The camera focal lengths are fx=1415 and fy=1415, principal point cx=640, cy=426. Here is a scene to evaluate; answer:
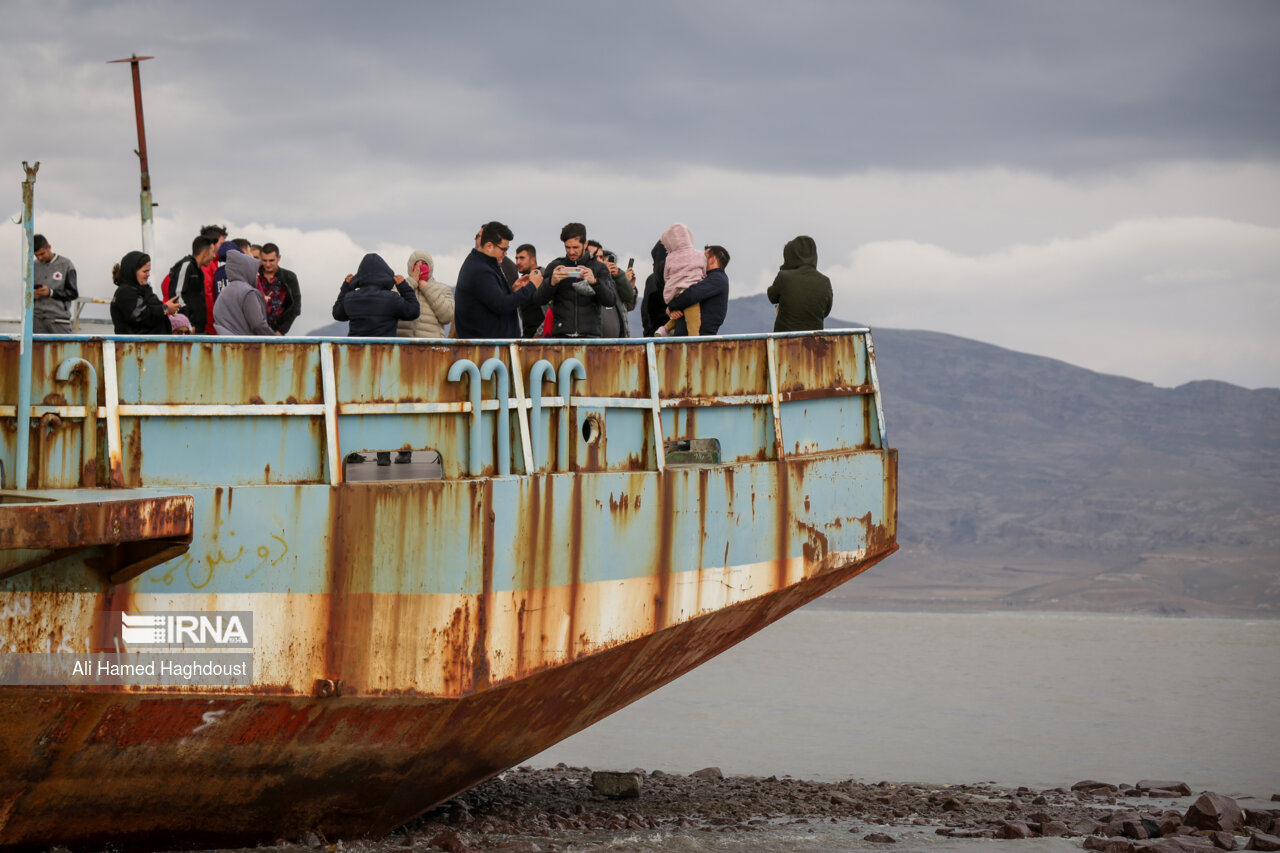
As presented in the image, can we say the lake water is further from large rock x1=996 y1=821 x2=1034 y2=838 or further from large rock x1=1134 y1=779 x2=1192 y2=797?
large rock x1=1134 y1=779 x2=1192 y2=797

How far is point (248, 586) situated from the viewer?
330 inches

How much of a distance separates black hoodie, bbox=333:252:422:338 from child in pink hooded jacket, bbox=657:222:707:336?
2.84 metres

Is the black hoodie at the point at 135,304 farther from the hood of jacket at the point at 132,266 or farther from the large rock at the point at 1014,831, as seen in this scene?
the large rock at the point at 1014,831

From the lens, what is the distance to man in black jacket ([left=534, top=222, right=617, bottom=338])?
439 inches

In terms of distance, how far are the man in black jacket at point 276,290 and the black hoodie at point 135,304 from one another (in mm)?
1656

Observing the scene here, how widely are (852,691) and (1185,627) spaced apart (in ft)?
112

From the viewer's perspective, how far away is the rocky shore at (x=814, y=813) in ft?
38.5

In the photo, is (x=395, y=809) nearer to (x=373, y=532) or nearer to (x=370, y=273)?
(x=373, y=532)

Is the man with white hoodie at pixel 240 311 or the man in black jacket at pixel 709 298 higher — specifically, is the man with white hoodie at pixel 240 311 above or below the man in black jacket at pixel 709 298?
below

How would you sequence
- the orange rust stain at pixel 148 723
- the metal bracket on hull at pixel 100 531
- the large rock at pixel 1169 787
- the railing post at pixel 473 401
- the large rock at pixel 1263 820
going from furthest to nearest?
the large rock at pixel 1169 787
the large rock at pixel 1263 820
the railing post at pixel 473 401
the orange rust stain at pixel 148 723
the metal bracket on hull at pixel 100 531

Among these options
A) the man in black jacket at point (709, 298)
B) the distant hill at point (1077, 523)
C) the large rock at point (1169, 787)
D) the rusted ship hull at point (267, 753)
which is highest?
the man in black jacket at point (709, 298)

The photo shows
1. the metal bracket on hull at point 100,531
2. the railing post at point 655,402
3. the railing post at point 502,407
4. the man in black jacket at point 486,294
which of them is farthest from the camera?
the man in black jacket at point 486,294

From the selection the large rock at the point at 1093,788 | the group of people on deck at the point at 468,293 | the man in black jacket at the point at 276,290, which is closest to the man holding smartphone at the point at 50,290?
the group of people on deck at the point at 468,293

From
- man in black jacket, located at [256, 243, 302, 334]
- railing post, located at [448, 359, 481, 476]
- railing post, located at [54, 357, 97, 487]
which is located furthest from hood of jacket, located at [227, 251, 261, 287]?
railing post, located at [54, 357, 97, 487]
